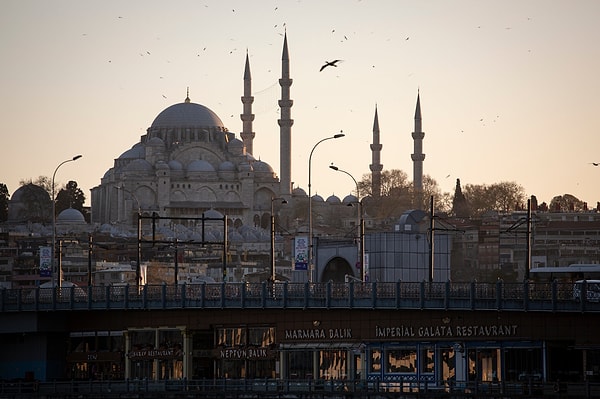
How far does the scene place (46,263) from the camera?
79188 mm

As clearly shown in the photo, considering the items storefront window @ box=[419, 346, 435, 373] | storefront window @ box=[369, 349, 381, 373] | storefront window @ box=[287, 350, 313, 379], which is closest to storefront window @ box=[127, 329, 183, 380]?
storefront window @ box=[287, 350, 313, 379]

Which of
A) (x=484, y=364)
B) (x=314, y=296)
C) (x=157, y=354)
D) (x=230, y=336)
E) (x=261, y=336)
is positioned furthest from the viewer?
(x=157, y=354)

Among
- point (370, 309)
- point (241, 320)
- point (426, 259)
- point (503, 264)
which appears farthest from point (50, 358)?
point (503, 264)

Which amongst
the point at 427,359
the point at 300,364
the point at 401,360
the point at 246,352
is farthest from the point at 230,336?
the point at 427,359

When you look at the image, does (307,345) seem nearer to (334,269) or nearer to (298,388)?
(298,388)

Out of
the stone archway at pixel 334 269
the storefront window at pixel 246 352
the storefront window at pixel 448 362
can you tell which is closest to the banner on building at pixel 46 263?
the stone archway at pixel 334 269

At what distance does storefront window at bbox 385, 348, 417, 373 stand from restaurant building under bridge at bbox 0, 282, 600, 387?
3 centimetres

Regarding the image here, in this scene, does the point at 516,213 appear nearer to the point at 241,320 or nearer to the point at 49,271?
the point at 49,271

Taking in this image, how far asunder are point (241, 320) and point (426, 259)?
38274 millimetres

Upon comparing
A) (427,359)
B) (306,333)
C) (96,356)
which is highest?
(306,333)

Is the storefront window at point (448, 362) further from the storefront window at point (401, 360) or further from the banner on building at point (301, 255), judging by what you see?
the banner on building at point (301, 255)

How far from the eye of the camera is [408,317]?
5669 cm

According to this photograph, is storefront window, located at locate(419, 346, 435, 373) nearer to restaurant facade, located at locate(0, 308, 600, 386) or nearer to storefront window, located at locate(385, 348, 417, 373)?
restaurant facade, located at locate(0, 308, 600, 386)

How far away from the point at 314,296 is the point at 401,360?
3646 mm
